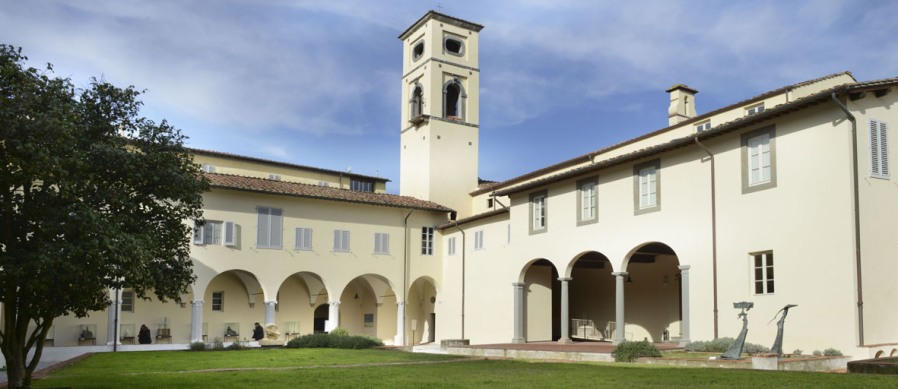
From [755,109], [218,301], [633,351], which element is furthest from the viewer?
[218,301]

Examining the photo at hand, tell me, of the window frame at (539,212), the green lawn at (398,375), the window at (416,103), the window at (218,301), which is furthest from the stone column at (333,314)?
the green lawn at (398,375)


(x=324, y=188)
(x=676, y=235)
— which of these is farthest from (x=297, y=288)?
(x=676, y=235)

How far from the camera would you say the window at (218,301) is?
38312 millimetres

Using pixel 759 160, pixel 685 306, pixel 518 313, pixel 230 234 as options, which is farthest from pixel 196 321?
pixel 759 160

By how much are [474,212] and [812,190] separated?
25739mm

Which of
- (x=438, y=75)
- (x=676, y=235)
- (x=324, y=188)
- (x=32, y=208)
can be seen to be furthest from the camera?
(x=438, y=75)

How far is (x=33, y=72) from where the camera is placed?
14.2 m

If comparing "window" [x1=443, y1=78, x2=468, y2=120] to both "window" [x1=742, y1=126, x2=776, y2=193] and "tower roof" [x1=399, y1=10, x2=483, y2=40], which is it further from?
"window" [x1=742, y1=126, x2=776, y2=193]

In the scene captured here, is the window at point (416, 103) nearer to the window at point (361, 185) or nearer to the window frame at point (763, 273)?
the window at point (361, 185)

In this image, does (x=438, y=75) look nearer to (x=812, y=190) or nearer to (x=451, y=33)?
(x=451, y=33)

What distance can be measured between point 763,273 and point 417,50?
2936 centimetres

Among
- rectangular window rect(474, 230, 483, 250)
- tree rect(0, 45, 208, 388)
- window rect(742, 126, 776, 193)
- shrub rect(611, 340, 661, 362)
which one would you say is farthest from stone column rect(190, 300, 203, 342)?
window rect(742, 126, 776, 193)

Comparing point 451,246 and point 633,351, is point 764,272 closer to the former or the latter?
point 633,351

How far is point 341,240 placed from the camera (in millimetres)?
39469
